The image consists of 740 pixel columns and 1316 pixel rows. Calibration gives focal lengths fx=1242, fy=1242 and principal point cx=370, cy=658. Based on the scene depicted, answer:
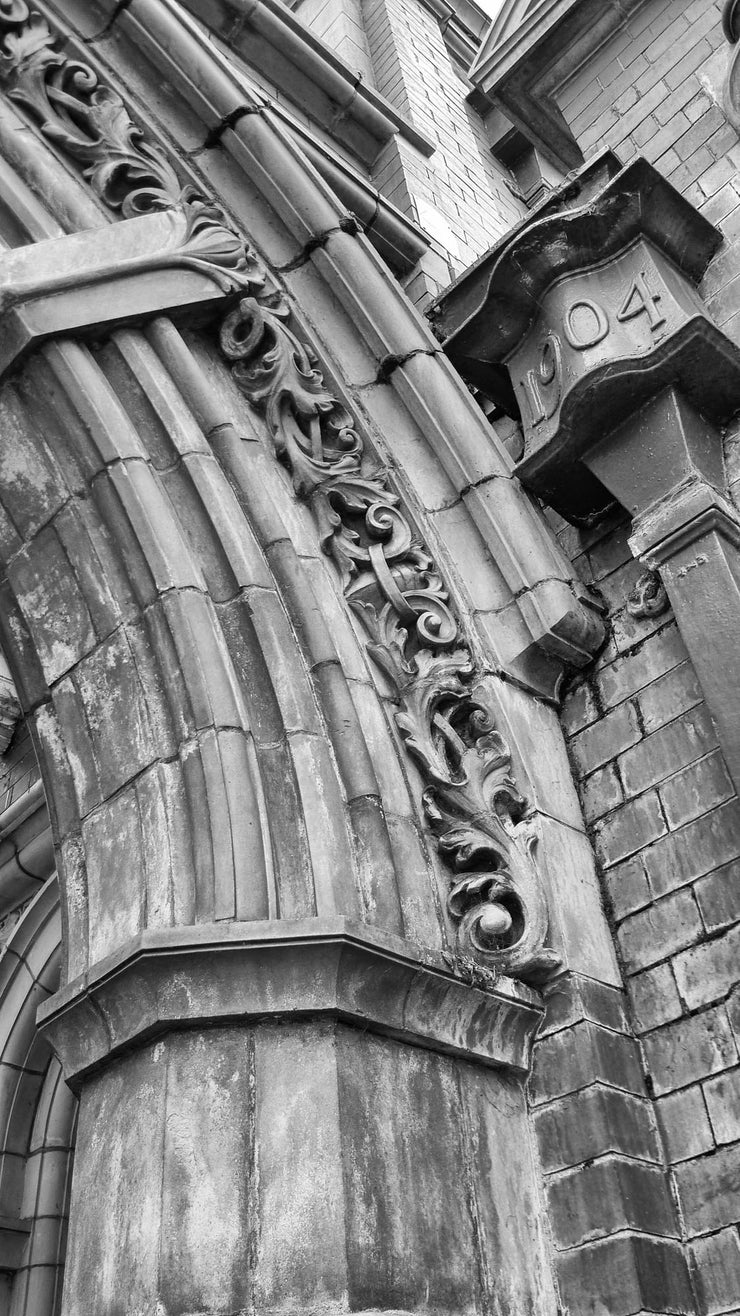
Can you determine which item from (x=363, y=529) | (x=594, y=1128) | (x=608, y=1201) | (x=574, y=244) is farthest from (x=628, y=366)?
(x=608, y=1201)

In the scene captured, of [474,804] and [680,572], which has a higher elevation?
[680,572]

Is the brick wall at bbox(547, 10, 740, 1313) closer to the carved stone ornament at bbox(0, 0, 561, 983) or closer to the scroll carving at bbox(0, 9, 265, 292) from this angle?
the carved stone ornament at bbox(0, 0, 561, 983)

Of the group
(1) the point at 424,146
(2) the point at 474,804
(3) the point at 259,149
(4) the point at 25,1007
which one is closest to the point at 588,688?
(2) the point at 474,804

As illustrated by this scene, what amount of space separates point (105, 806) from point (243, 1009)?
0.81 m

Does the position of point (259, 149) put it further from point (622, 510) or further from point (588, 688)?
point (588, 688)

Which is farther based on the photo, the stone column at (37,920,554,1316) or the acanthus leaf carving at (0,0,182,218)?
the acanthus leaf carving at (0,0,182,218)

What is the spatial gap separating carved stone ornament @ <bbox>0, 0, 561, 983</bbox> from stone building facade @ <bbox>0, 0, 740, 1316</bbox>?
14 mm

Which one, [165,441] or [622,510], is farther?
[622,510]

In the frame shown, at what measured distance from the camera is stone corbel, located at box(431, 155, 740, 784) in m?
3.49

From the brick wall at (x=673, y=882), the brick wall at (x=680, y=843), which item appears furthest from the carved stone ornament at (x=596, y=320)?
the brick wall at (x=673, y=882)

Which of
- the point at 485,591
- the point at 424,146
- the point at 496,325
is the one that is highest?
the point at 424,146

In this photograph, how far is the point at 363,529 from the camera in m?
3.84

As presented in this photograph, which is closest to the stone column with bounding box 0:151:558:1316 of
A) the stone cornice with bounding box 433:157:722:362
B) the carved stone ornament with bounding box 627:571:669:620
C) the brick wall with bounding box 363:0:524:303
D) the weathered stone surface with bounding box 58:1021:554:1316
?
the weathered stone surface with bounding box 58:1021:554:1316

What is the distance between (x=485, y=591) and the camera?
3.87 meters
